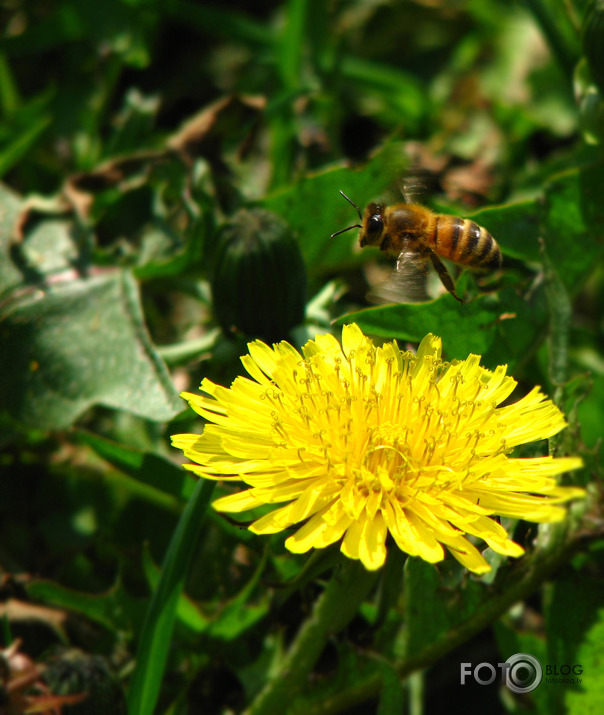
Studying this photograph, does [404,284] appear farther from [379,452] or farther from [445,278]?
[379,452]

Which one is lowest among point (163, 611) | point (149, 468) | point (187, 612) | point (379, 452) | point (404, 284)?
point (187, 612)

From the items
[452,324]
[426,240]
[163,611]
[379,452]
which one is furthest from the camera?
[426,240]

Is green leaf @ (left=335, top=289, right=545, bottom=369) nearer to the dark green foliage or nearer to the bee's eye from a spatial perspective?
the dark green foliage

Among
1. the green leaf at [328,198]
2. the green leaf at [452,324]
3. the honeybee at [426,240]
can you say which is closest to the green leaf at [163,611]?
the green leaf at [452,324]

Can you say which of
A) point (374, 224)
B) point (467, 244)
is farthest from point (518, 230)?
point (374, 224)

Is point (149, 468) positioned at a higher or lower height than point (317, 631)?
higher

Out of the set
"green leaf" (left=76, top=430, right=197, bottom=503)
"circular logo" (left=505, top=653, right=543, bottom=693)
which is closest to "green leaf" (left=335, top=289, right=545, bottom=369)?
"green leaf" (left=76, top=430, right=197, bottom=503)

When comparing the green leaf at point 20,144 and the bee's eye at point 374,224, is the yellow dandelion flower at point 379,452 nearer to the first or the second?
the bee's eye at point 374,224
